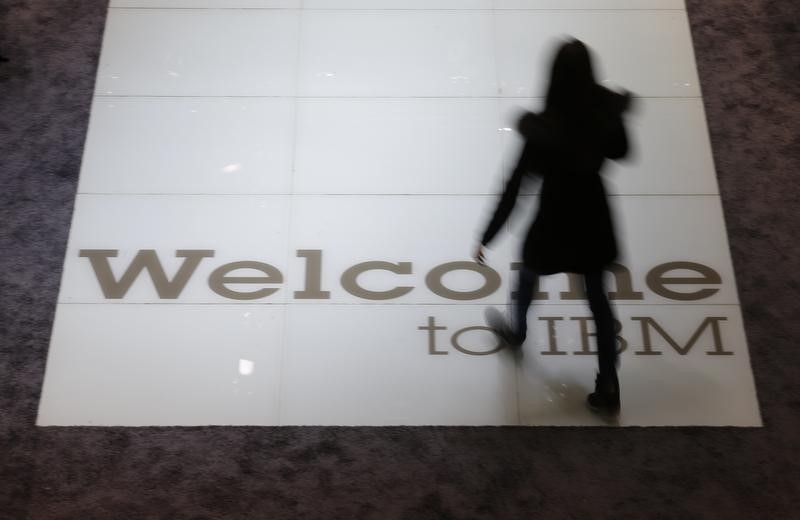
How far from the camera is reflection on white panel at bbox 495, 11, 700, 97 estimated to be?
311cm

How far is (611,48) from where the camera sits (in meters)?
3.21

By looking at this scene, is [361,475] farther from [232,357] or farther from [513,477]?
[232,357]

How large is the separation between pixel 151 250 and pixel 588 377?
170 cm

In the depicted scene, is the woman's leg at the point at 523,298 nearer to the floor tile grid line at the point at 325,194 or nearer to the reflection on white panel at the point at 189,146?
the floor tile grid line at the point at 325,194

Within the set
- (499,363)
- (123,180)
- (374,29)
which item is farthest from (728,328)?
(123,180)

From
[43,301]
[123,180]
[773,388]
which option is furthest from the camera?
[123,180]

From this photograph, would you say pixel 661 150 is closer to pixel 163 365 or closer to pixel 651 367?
pixel 651 367

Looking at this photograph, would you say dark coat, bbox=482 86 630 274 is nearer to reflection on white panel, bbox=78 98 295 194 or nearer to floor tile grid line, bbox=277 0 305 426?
floor tile grid line, bbox=277 0 305 426

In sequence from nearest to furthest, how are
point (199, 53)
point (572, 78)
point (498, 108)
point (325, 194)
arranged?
1. point (572, 78)
2. point (325, 194)
3. point (498, 108)
4. point (199, 53)

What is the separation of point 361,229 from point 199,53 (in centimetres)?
122

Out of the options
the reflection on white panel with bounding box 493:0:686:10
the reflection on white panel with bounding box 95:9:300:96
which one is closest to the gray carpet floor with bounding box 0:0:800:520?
the reflection on white panel with bounding box 95:9:300:96

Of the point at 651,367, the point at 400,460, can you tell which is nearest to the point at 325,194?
the point at 400,460

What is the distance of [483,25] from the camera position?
3266 millimetres

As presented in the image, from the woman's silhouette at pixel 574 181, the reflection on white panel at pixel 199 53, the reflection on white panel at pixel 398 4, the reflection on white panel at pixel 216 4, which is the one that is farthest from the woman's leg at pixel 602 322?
the reflection on white panel at pixel 216 4
